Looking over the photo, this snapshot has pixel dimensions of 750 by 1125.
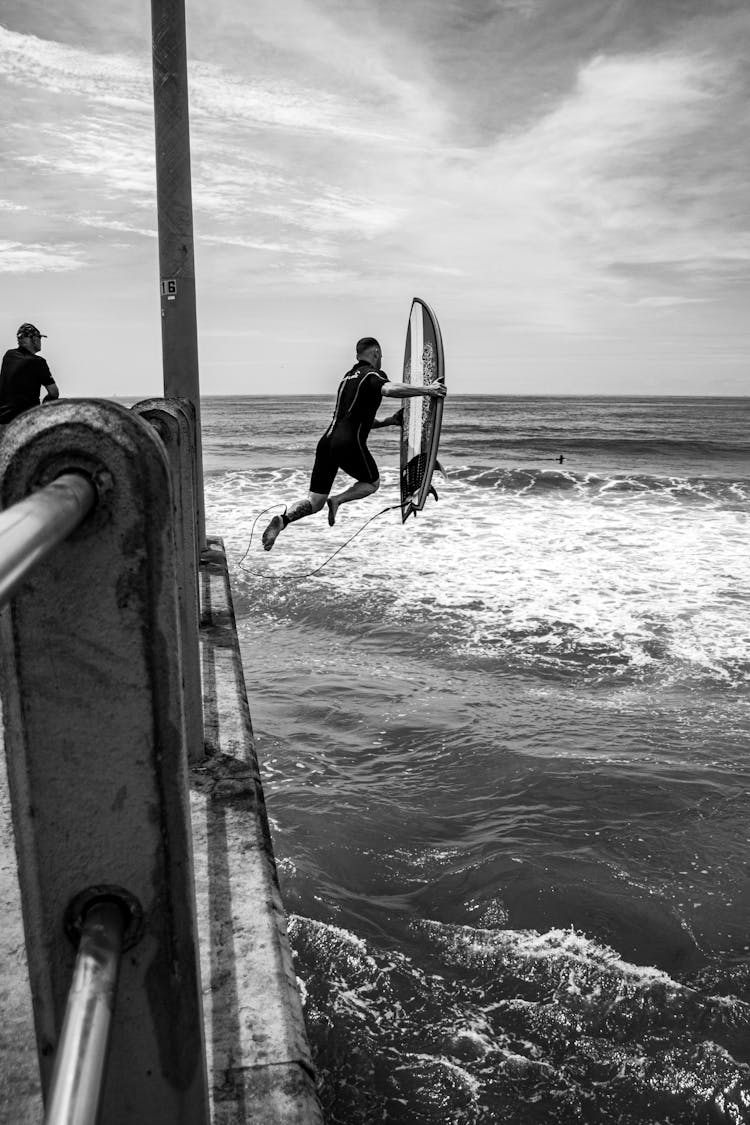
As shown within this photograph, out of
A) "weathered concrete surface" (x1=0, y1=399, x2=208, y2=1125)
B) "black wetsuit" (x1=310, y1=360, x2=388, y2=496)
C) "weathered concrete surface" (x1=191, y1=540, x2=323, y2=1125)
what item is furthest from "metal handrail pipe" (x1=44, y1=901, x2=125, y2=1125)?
"black wetsuit" (x1=310, y1=360, x2=388, y2=496)

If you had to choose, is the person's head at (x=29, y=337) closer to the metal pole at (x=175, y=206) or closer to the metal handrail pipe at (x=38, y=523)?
the metal pole at (x=175, y=206)

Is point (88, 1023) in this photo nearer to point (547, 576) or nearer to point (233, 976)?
point (233, 976)

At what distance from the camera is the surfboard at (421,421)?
27.8ft

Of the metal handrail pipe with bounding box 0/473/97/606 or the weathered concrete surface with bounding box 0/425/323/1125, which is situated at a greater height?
the metal handrail pipe with bounding box 0/473/97/606

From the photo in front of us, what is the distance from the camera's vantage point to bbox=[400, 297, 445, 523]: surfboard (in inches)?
333

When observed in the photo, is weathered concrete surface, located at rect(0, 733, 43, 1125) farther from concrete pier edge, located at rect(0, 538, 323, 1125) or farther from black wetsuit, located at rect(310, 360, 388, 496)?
black wetsuit, located at rect(310, 360, 388, 496)

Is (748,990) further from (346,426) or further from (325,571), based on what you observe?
(325,571)

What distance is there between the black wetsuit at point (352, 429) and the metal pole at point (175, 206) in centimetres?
121

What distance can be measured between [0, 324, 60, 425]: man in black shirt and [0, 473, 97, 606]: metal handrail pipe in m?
8.22

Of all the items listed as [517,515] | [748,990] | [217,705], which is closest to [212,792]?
[217,705]

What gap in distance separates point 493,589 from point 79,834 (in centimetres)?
1000

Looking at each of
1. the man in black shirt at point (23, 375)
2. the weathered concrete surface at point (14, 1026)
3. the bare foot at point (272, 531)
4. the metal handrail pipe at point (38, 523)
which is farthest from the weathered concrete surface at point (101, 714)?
the man in black shirt at point (23, 375)

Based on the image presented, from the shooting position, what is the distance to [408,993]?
349 centimetres

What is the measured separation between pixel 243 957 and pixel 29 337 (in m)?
7.92
